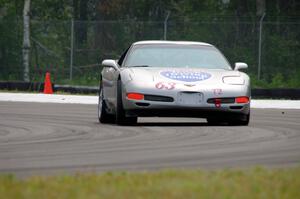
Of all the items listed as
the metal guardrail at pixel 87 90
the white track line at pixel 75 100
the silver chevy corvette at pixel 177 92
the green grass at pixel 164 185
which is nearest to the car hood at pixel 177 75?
the silver chevy corvette at pixel 177 92

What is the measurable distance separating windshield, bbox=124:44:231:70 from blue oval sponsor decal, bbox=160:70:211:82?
2.31ft

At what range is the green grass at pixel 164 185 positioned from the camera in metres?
7.06

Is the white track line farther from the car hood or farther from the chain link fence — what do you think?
the car hood

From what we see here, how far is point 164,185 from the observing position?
7555 millimetres

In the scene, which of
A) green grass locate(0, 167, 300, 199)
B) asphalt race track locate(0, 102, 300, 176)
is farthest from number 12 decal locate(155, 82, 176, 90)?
green grass locate(0, 167, 300, 199)

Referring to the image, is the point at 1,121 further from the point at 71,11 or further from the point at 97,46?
the point at 71,11

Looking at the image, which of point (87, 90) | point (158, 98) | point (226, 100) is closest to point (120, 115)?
point (158, 98)

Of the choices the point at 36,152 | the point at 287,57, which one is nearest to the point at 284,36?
the point at 287,57

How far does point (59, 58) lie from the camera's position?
1308 inches

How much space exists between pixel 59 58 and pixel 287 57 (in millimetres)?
6998

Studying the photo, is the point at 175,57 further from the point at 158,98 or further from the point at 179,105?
the point at 179,105

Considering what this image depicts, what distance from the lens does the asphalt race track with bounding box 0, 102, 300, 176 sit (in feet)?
31.2

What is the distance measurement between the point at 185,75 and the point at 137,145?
11.9 ft

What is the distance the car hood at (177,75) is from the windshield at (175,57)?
0.46 m
